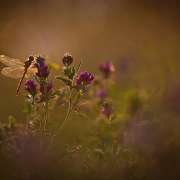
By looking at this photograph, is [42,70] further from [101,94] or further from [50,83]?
[101,94]

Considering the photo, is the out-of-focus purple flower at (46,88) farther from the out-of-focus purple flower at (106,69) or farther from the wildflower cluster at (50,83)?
the out-of-focus purple flower at (106,69)

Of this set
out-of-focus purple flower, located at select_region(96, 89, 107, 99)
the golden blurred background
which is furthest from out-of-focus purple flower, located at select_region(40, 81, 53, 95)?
the golden blurred background

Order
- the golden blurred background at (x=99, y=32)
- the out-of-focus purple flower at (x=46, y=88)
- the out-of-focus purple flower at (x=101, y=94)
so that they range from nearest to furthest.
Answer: the out-of-focus purple flower at (x=46, y=88) → the out-of-focus purple flower at (x=101, y=94) → the golden blurred background at (x=99, y=32)

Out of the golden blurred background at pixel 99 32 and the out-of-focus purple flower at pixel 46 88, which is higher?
the golden blurred background at pixel 99 32

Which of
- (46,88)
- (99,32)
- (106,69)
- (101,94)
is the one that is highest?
(99,32)

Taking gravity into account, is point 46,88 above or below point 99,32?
below

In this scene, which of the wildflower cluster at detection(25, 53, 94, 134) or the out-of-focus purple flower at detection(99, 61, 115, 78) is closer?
the wildflower cluster at detection(25, 53, 94, 134)

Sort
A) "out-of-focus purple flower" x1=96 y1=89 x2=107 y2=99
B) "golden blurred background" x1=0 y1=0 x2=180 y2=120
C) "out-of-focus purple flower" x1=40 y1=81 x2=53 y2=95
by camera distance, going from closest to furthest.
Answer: "out-of-focus purple flower" x1=40 y1=81 x2=53 y2=95 < "out-of-focus purple flower" x1=96 y1=89 x2=107 y2=99 < "golden blurred background" x1=0 y1=0 x2=180 y2=120

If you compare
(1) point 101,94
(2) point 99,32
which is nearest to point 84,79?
(1) point 101,94

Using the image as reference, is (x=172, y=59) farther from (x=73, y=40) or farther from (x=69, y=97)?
(x=69, y=97)

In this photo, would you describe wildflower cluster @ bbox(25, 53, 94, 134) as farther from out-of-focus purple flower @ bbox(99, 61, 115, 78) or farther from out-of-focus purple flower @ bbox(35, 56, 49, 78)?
out-of-focus purple flower @ bbox(99, 61, 115, 78)

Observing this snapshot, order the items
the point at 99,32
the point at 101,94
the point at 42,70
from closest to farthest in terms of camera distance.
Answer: the point at 42,70, the point at 101,94, the point at 99,32

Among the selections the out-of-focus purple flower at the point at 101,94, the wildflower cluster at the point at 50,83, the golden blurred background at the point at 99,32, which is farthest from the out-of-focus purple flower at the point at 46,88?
the golden blurred background at the point at 99,32
